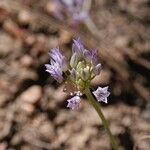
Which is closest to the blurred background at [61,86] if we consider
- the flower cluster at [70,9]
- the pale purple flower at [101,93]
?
the flower cluster at [70,9]

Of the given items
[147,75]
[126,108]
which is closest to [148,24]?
[147,75]

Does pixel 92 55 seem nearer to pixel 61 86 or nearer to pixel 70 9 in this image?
pixel 61 86

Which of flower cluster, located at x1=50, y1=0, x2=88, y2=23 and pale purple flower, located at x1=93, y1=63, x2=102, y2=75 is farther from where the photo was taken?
flower cluster, located at x1=50, y1=0, x2=88, y2=23

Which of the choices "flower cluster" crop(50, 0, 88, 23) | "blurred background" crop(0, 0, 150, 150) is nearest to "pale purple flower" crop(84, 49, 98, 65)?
"blurred background" crop(0, 0, 150, 150)

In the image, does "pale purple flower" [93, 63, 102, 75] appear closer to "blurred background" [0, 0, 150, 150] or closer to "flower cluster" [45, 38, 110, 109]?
"flower cluster" [45, 38, 110, 109]

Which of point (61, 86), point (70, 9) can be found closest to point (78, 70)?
point (61, 86)

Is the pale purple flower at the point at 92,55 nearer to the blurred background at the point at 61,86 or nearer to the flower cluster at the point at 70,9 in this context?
the blurred background at the point at 61,86

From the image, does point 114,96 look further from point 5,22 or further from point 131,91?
point 5,22
